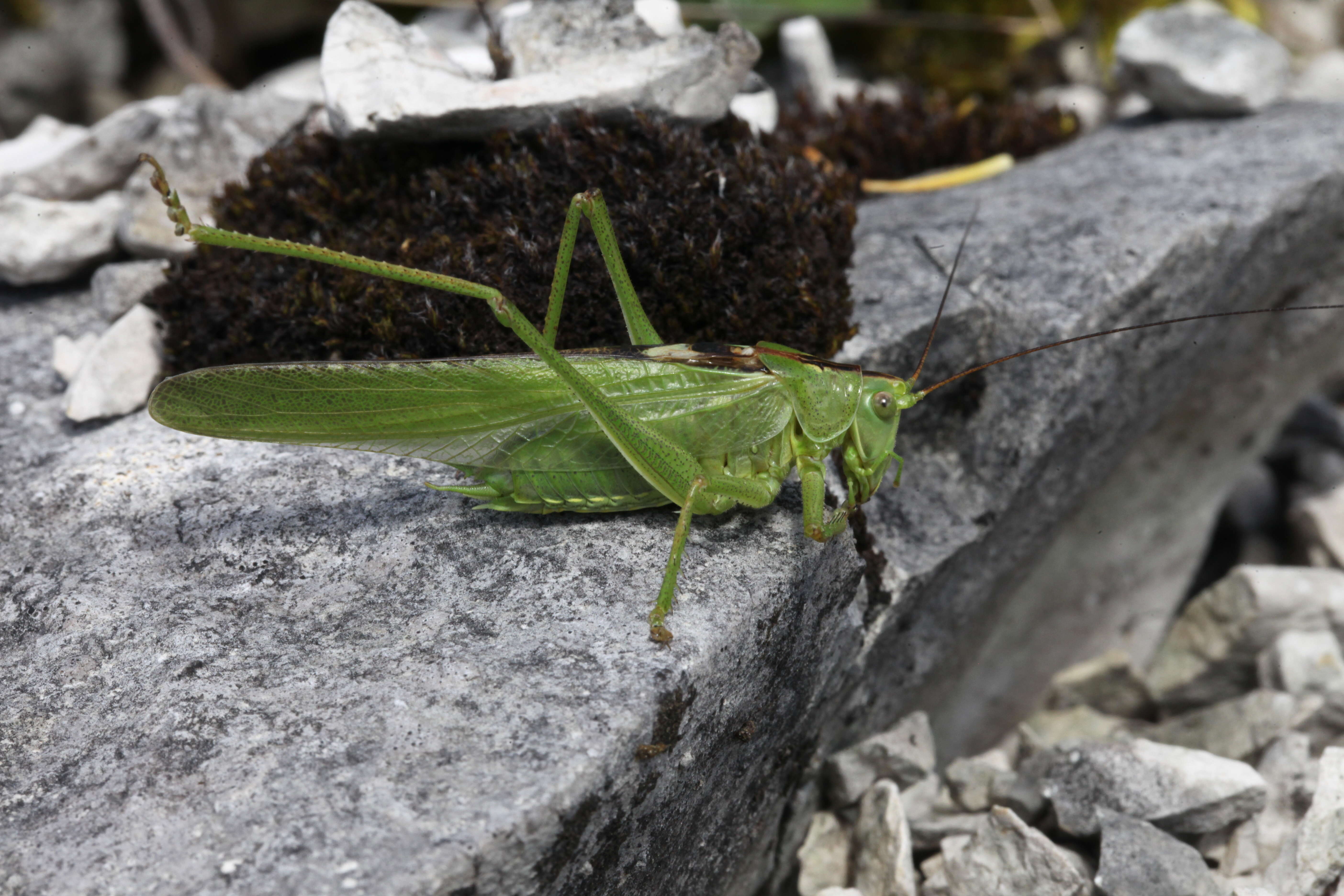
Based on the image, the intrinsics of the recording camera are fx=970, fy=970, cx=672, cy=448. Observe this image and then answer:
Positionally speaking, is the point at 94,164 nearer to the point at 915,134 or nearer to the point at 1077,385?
the point at 915,134

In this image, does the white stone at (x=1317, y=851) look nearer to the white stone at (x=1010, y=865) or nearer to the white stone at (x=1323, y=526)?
the white stone at (x=1010, y=865)

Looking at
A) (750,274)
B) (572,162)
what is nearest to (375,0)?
(572,162)

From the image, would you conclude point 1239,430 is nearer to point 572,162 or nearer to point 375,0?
point 572,162

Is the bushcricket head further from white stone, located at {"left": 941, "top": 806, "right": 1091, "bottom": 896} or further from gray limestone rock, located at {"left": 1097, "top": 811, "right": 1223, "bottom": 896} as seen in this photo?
gray limestone rock, located at {"left": 1097, "top": 811, "right": 1223, "bottom": 896}

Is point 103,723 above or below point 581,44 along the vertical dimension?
below

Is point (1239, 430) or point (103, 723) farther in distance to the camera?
point (1239, 430)

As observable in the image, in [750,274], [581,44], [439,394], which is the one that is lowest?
[750,274]

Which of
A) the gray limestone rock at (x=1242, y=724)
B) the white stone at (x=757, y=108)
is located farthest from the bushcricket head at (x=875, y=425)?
the white stone at (x=757, y=108)
